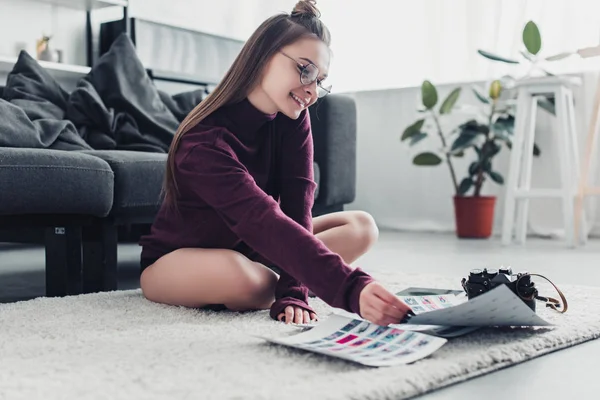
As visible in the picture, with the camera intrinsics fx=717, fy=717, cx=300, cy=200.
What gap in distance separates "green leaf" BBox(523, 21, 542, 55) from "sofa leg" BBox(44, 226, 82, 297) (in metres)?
2.29

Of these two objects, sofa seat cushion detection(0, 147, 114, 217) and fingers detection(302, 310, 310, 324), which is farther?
sofa seat cushion detection(0, 147, 114, 217)

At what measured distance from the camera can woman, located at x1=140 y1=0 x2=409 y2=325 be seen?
1.13m

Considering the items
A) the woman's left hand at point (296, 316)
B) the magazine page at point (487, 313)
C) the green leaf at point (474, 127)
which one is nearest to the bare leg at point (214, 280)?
the woman's left hand at point (296, 316)

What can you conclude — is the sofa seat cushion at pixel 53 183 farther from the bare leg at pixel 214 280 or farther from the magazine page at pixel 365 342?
the magazine page at pixel 365 342

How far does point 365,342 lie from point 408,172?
3122 millimetres

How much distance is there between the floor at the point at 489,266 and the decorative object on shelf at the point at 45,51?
86cm

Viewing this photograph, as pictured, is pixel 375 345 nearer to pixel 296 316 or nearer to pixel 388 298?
pixel 388 298

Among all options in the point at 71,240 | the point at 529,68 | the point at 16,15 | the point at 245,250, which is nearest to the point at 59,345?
the point at 245,250

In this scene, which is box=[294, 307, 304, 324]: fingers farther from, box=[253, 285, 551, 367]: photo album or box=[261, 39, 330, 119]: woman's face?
box=[261, 39, 330, 119]: woman's face

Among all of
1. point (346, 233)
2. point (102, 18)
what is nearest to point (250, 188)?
point (346, 233)

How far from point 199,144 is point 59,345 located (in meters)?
0.41

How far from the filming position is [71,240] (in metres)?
1.65

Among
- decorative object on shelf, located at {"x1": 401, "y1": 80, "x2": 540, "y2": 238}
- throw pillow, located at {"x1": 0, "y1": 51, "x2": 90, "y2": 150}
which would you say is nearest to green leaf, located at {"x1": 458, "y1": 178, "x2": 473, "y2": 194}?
decorative object on shelf, located at {"x1": 401, "y1": 80, "x2": 540, "y2": 238}

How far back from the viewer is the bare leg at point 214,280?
4.27 ft
